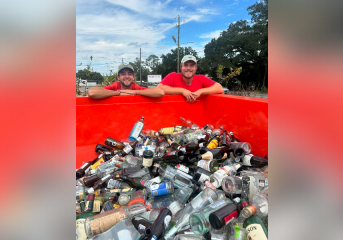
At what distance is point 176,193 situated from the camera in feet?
5.96

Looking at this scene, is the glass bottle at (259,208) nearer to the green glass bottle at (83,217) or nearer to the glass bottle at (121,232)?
the glass bottle at (121,232)

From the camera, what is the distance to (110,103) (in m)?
3.06

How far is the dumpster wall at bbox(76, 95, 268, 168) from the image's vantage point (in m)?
2.54

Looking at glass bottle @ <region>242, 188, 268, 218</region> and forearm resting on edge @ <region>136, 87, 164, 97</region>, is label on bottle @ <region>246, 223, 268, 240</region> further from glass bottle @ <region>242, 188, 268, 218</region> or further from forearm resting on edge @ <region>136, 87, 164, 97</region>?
forearm resting on edge @ <region>136, 87, 164, 97</region>

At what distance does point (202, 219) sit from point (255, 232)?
32 cm

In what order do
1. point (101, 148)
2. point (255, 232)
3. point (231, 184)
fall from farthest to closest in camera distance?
1. point (101, 148)
2. point (231, 184)
3. point (255, 232)

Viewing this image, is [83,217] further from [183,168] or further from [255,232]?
[255,232]

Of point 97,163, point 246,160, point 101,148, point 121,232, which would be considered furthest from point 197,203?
point 101,148

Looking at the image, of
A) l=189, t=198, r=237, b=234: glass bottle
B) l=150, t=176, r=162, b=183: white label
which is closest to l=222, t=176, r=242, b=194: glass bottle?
l=189, t=198, r=237, b=234: glass bottle

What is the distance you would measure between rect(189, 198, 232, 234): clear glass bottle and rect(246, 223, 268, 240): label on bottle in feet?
0.63

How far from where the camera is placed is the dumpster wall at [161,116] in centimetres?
254

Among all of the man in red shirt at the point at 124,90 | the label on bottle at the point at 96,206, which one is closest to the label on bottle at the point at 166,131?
the man in red shirt at the point at 124,90
